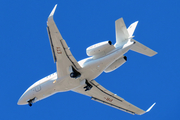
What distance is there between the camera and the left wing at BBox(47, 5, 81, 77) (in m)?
22.2

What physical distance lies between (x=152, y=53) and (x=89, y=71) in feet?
21.1

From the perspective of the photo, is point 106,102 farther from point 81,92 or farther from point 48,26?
point 48,26

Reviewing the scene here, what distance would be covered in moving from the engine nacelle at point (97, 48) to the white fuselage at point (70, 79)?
2.42ft

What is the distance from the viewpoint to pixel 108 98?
32.5 meters

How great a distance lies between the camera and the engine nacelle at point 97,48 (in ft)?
82.4

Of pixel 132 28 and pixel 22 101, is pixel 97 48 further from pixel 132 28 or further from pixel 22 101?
pixel 22 101

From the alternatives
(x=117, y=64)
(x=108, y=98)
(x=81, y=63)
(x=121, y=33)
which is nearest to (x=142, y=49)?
(x=121, y=33)

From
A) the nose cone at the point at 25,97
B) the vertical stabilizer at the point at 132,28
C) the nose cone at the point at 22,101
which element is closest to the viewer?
the vertical stabilizer at the point at 132,28

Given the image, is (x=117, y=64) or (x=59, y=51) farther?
(x=117, y=64)

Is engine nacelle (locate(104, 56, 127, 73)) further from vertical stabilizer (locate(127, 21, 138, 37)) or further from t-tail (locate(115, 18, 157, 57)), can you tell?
vertical stabilizer (locate(127, 21, 138, 37))

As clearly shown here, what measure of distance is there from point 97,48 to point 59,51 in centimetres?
353

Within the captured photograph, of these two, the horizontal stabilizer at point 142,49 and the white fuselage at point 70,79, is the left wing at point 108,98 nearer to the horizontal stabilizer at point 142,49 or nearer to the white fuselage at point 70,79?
the white fuselage at point 70,79

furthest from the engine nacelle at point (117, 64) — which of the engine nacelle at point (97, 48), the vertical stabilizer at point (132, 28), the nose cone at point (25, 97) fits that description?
the nose cone at point (25, 97)

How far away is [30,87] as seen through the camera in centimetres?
2941
